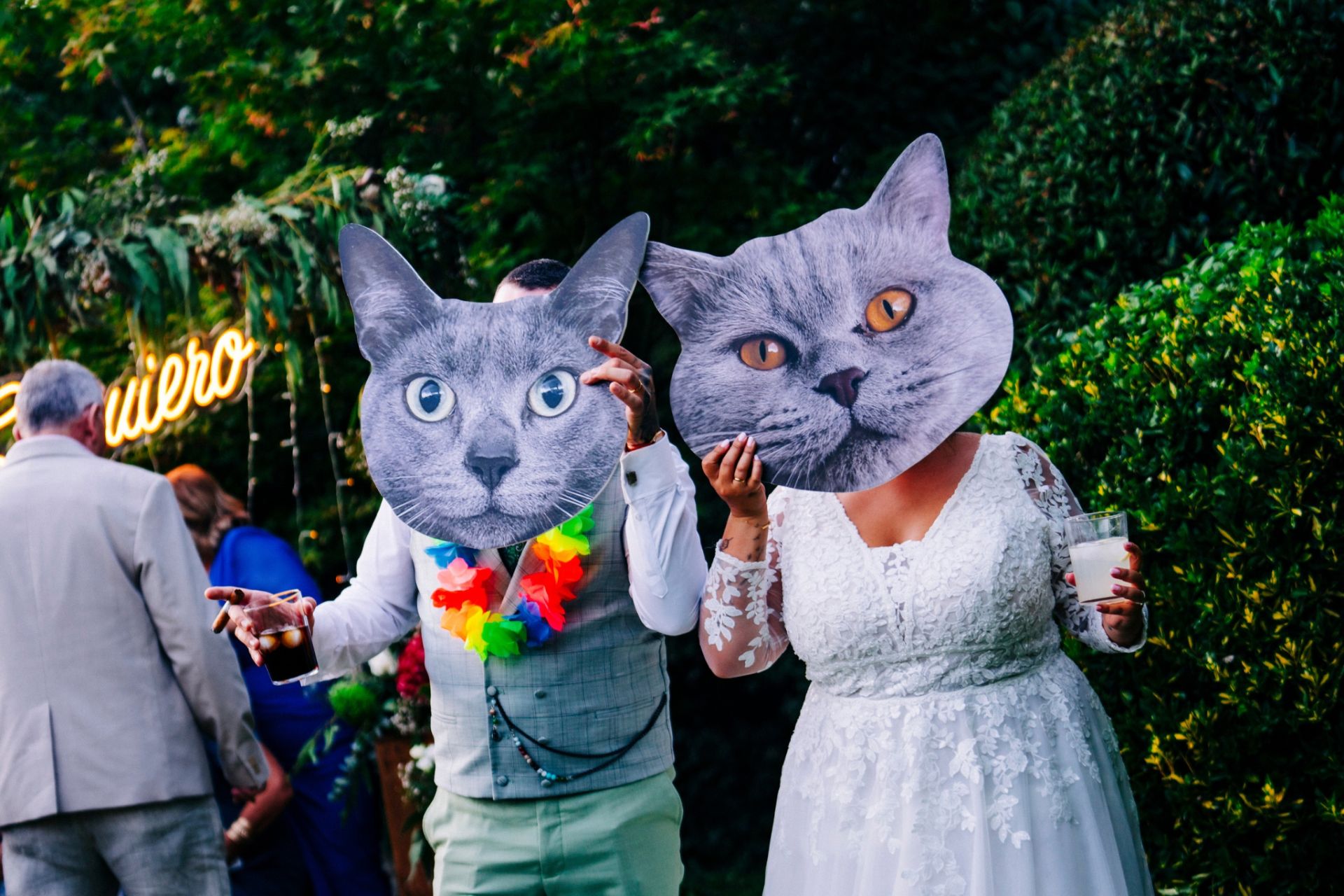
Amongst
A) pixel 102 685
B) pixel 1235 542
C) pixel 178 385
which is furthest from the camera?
pixel 178 385

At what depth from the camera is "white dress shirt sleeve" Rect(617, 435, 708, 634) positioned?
2242 millimetres

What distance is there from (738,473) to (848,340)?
305 millimetres

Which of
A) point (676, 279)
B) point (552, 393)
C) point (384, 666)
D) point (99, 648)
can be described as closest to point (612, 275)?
point (676, 279)

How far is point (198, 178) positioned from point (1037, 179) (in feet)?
11.8

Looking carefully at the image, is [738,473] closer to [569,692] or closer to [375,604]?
[569,692]

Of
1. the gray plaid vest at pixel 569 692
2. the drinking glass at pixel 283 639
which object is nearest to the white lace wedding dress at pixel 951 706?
the gray plaid vest at pixel 569 692

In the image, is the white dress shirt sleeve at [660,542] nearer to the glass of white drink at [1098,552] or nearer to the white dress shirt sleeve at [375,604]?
the white dress shirt sleeve at [375,604]

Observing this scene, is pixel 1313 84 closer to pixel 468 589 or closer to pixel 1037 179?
pixel 1037 179

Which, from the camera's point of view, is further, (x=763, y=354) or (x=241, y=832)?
(x=241, y=832)

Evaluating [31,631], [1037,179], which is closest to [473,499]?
[31,631]

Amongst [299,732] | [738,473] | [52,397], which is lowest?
[299,732]

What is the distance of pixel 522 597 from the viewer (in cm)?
231

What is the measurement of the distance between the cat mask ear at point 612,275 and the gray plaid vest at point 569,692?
31 cm

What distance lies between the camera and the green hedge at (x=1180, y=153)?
12.5ft
